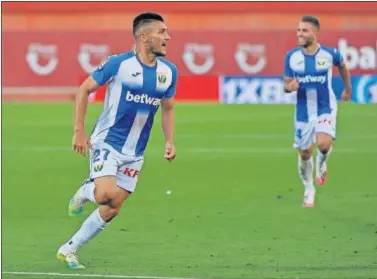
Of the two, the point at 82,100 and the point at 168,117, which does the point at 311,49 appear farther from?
the point at 82,100

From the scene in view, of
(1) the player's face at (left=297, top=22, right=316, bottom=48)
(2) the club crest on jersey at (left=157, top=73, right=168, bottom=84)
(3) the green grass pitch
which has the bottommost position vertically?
(3) the green grass pitch

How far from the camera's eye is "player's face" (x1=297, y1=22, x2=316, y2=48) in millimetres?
15438

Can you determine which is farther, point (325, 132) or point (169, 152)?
point (325, 132)

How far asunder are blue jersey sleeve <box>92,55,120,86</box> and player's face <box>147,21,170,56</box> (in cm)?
35

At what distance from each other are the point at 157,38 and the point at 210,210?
16.5ft

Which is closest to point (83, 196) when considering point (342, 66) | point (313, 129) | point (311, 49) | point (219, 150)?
point (313, 129)

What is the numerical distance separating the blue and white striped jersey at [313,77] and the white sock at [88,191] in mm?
5533

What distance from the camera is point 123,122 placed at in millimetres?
11008

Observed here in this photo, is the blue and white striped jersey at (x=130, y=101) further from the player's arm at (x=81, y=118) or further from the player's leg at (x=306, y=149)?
the player's leg at (x=306, y=149)

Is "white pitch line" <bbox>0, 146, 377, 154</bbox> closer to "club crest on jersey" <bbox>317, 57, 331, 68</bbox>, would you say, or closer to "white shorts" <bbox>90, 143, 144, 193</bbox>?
"club crest on jersey" <bbox>317, 57, 331, 68</bbox>

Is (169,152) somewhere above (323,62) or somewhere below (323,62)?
below

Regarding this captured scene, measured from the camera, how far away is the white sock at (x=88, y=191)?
10.9m

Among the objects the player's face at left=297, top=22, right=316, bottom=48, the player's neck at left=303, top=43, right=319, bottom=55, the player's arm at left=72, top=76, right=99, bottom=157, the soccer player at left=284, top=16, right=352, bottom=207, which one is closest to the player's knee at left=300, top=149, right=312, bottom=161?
the soccer player at left=284, top=16, right=352, bottom=207

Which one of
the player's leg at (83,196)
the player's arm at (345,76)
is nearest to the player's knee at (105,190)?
the player's leg at (83,196)
